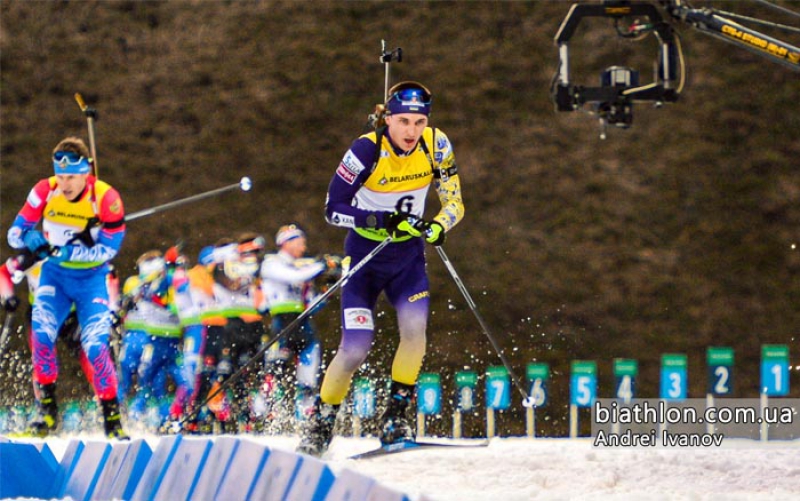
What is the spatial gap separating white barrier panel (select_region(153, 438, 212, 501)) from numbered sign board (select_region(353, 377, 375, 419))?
19.3 feet

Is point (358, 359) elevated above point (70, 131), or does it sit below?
below

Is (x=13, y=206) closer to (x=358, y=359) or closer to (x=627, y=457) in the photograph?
(x=358, y=359)

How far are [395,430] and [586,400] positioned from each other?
165 inches

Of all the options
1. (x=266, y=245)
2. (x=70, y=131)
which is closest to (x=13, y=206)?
(x=70, y=131)

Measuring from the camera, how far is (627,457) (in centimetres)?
615

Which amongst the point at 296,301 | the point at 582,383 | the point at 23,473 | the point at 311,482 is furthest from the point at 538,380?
the point at 311,482

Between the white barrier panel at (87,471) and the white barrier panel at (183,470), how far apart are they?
53cm

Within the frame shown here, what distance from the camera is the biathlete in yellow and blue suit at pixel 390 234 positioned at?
20.8 feet

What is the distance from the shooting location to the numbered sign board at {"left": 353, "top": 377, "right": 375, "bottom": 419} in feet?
35.8

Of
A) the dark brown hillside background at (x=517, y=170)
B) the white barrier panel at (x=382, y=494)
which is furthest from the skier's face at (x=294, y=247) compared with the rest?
the white barrier panel at (x=382, y=494)

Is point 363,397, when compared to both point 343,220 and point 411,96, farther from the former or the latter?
point 411,96

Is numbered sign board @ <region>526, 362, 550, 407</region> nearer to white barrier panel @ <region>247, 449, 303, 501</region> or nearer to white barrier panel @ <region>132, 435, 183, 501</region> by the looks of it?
white barrier panel @ <region>132, 435, 183, 501</region>

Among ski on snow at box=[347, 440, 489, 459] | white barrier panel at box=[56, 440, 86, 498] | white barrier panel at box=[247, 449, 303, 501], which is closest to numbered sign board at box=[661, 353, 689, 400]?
ski on snow at box=[347, 440, 489, 459]

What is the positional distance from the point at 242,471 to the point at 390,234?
2064 millimetres
